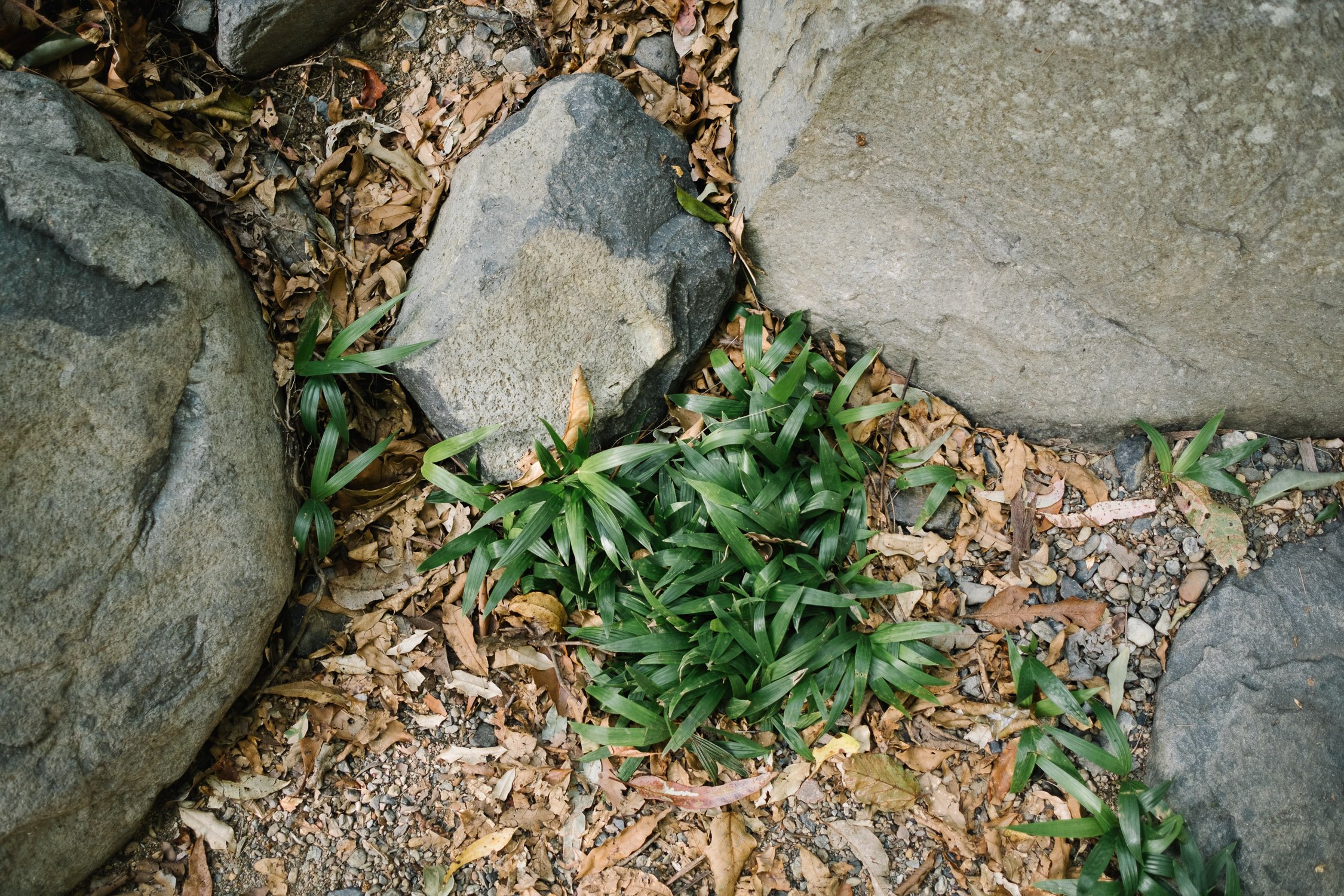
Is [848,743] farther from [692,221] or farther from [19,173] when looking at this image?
[19,173]

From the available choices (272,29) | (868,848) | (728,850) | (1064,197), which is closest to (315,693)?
(728,850)

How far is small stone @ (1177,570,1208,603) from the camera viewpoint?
102 inches

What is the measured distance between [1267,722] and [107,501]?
9.97ft

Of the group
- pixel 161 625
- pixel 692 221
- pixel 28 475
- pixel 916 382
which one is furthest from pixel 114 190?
pixel 916 382

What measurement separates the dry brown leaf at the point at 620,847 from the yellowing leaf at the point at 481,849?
216mm

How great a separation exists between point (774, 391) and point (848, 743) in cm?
103

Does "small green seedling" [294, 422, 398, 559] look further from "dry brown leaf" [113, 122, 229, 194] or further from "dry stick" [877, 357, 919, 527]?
"dry stick" [877, 357, 919, 527]

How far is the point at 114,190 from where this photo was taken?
2.35 metres

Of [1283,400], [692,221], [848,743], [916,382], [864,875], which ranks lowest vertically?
[864,875]

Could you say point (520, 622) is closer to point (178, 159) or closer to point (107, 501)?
point (107, 501)

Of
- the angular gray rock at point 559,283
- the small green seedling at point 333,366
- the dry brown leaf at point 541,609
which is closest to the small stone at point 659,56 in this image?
the angular gray rock at point 559,283

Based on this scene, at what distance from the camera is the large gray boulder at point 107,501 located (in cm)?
212

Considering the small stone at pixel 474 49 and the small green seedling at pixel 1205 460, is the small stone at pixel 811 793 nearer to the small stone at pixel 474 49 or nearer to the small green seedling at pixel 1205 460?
the small green seedling at pixel 1205 460

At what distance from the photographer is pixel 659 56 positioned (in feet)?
9.91
